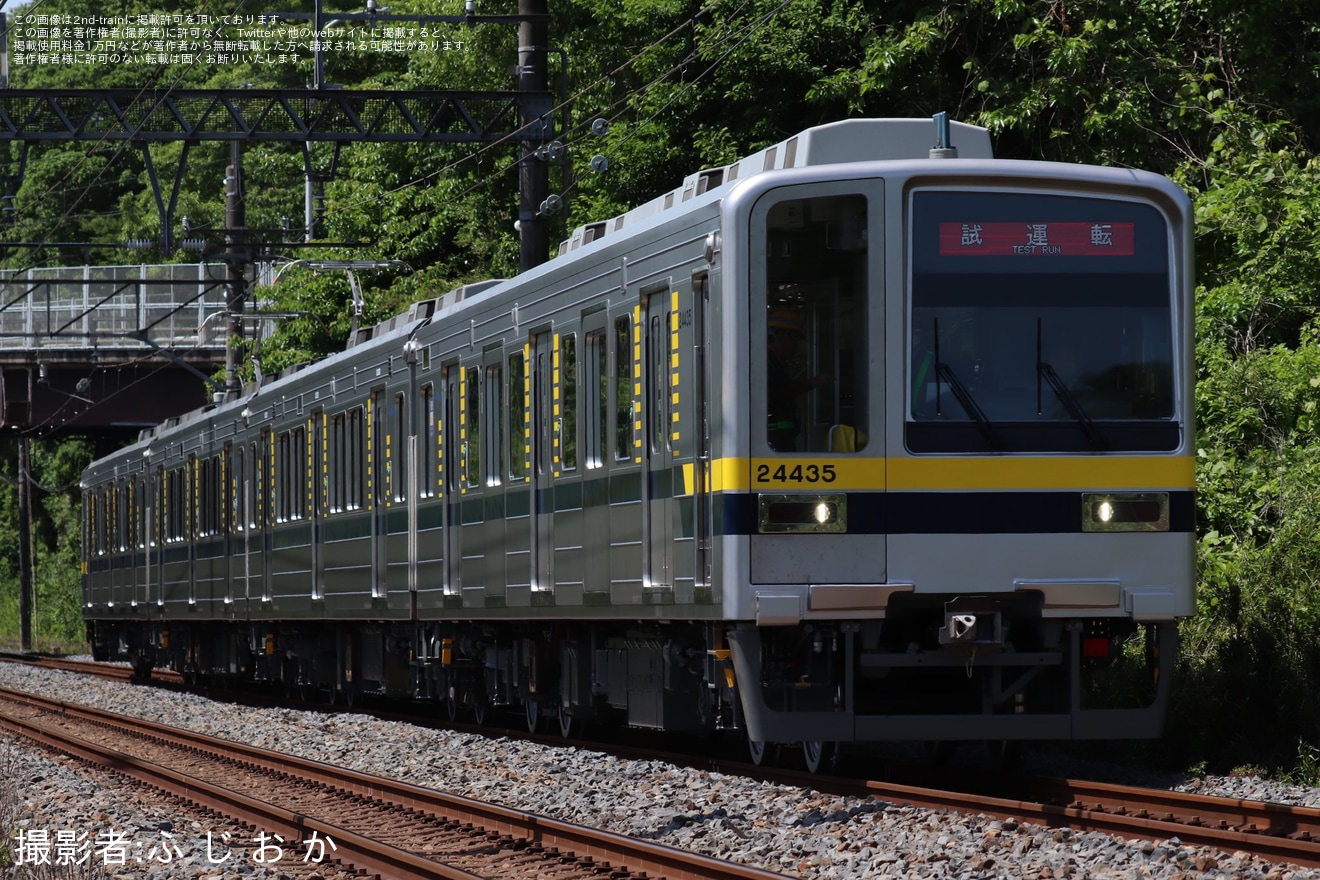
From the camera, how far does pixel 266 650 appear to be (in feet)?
74.0

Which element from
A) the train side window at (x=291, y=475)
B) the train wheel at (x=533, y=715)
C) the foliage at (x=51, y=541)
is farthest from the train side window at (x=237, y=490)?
the foliage at (x=51, y=541)

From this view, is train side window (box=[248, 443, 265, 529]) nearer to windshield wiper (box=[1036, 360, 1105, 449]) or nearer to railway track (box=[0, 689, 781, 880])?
railway track (box=[0, 689, 781, 880])

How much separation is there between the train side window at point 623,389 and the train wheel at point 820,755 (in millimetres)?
2018

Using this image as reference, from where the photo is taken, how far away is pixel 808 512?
33.1 ft

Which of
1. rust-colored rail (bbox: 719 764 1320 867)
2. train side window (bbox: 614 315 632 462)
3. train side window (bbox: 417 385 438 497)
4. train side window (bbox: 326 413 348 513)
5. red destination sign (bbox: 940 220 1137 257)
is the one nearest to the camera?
rust-colored rail (bbox: 719 764 1320 867)

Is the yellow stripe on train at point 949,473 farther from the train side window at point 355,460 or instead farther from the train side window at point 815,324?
the train side window at point 355,460

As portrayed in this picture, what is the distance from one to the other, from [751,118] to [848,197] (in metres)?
14.7

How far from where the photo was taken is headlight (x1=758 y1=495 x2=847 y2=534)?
10.1 metres

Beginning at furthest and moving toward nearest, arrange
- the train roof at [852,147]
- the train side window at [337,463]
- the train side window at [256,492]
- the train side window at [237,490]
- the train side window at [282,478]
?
the train side window at [237,490], the train side window at [256,492], the train side window at [282,478], the train side window at [337,463], the train roof at [852,147]

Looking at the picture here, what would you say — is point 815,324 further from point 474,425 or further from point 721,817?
point 474,425

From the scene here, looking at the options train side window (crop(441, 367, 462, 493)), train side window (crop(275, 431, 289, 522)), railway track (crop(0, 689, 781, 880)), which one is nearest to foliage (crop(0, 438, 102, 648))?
train side window (crop(275, 431, 289, 522))

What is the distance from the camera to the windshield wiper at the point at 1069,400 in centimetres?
1027

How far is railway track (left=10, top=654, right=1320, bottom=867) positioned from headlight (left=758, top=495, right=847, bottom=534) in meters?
1.27

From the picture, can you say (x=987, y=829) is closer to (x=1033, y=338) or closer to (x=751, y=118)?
(x=1033, y=338)
